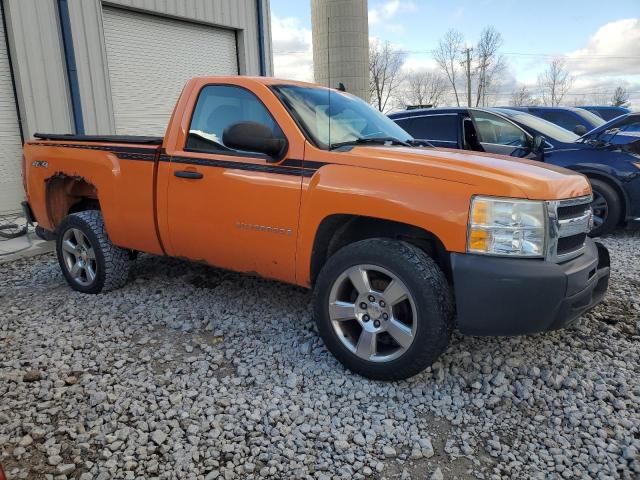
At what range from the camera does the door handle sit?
12.5 ft

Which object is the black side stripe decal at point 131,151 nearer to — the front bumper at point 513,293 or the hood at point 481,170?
the hood at point 481,170

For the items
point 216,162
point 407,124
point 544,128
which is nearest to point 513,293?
point 216,162

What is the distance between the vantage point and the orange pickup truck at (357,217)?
2.78 metres

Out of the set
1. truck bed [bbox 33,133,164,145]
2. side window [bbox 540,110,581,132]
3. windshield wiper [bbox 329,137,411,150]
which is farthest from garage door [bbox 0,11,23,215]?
side window [bbox 540,110,581,132]

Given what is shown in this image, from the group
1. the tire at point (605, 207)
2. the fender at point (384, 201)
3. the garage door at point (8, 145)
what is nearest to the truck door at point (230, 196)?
the fender at point (384, 201)

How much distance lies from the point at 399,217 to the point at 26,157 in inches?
162

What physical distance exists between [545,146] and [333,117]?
4.62m

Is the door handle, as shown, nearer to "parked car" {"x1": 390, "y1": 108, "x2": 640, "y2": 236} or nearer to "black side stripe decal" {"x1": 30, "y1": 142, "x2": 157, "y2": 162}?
"black side stripe decal" {"x1": 30, "y1": 142, "x2": 157, "y2": 162}

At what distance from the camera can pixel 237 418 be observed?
2.83m

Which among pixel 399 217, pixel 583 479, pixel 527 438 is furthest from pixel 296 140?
pixel 583 479

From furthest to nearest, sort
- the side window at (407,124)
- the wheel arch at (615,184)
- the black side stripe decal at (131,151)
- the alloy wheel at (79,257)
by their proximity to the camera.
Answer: the side window at (407,124)
the wheel arch at (615,184)
the alloy wheel at (79,257)
the black side stripe decal at (131,151)

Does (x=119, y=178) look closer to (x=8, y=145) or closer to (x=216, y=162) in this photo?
(x=216, y=162)

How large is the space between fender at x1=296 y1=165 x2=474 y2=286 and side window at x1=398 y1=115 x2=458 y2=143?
464 cm

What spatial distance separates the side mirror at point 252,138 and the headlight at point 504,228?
134 cm
